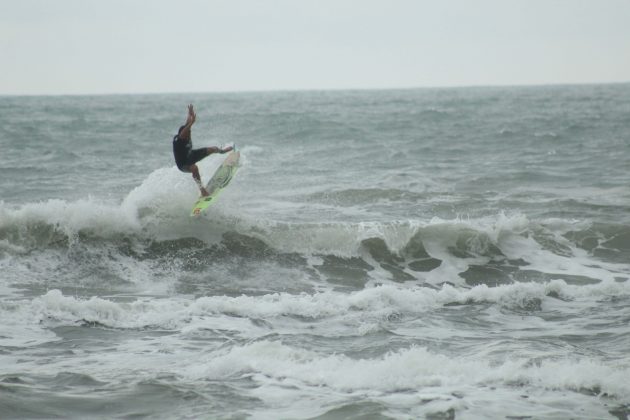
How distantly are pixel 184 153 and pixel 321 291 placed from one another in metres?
3.12

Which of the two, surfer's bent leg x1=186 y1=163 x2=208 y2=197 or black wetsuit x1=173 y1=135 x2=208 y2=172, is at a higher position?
black wetsuit x1=173 y1=135 x2=208 y2=172

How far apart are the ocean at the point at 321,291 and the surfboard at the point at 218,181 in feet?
1.75

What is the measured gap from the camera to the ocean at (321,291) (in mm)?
6316

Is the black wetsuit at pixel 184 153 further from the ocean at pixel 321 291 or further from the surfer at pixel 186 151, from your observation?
the ocean at pixel 321 291

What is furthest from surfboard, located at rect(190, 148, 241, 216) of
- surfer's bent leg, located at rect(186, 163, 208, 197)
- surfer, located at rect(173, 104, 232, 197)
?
surfer, located at rect(173, 104, 232, 197)

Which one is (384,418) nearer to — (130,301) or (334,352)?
(334,352)

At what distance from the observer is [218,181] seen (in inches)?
538

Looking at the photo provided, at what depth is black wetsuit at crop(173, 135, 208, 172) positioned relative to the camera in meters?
11.8

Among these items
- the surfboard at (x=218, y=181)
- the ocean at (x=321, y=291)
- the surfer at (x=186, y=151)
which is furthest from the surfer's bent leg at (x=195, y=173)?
the ocean at (x=321, y=291)

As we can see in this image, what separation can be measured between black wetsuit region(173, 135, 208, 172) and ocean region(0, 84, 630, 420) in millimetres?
1649

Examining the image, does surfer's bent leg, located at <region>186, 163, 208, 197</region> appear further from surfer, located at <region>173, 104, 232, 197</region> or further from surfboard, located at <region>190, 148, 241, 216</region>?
surfboard, located at <region>190, 148, 241, 216</region>

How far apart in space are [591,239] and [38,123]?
1358 inches

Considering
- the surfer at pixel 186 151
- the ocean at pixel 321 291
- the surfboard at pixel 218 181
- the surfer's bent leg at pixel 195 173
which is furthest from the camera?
the surfboard at pixel 218 181

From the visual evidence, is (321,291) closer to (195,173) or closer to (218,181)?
(195,173)
